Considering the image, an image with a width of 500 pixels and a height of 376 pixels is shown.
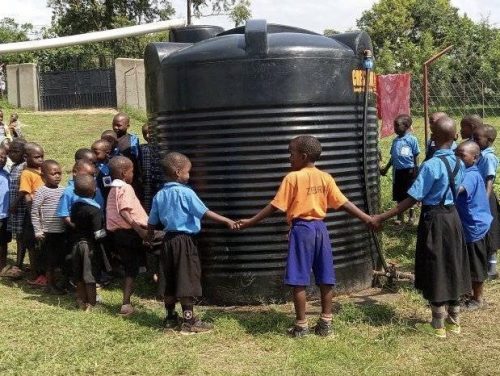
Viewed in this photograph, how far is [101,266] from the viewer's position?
553 centimetres

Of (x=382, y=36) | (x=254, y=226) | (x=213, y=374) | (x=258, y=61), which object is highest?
(x=382, y=36)

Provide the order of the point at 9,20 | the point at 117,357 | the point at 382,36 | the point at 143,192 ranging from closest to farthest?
the point at 117,357
the point at 143,192
the point at 9,20
the point at 382,36

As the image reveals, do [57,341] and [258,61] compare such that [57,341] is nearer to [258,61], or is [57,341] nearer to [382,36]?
[258,61]

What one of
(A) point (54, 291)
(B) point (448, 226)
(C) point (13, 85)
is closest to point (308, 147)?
(B) point (448, 226)

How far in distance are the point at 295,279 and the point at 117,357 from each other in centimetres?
125

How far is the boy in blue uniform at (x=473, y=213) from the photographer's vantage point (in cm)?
489

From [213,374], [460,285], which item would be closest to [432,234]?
[460,285]

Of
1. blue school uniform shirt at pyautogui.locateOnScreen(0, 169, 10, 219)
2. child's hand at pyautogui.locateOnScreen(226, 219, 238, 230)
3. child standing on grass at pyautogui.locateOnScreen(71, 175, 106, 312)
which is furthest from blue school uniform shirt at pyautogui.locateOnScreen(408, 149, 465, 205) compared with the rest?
blue school uniform shirt at pyautogui.locateOnScreen(0, 169, 10, 219)

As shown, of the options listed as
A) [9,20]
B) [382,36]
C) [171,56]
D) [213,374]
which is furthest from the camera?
[382,36]

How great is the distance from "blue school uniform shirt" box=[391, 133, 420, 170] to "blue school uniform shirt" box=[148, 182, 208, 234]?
140 inches

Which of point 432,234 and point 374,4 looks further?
point 374,4

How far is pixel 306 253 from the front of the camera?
14.4ft

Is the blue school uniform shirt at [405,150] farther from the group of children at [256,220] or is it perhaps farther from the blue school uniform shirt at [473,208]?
the blue school uniform shirt at [473,208]

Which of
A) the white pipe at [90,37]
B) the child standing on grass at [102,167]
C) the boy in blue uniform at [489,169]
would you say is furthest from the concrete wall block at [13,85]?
the boy in blue uniform at [489,169]
